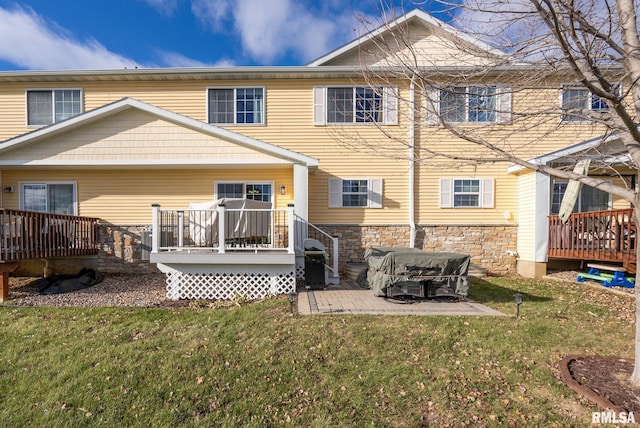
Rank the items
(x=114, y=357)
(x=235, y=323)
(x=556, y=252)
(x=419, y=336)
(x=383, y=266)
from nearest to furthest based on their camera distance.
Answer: (x=114, y=357)
(x=419, y=336)
(x=235, y=323)
(x=383, y=266)
(x=556, y=252)

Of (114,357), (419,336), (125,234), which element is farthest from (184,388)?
(125,234)

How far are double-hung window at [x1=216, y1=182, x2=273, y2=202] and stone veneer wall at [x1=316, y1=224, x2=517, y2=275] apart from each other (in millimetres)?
2054

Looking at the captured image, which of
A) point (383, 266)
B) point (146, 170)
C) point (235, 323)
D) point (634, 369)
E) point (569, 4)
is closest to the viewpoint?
point (569, 4)

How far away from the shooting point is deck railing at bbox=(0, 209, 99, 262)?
7.16m

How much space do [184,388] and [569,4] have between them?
5.97 meters

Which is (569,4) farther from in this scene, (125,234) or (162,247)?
(125,234)

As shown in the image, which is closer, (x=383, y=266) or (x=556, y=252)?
(x=383, y=266)

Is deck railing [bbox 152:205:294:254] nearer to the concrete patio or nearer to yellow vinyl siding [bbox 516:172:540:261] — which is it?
the concrete patio

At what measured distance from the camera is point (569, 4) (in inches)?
122

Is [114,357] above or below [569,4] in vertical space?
below

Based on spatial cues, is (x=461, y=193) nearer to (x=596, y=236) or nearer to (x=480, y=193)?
(x=480, y=193)

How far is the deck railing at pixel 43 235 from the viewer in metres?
7.16

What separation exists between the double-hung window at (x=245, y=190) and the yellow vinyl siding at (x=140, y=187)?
18cm

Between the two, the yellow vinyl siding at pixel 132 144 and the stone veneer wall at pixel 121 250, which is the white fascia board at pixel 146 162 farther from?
the stone veneer wall at pixel 121 250
